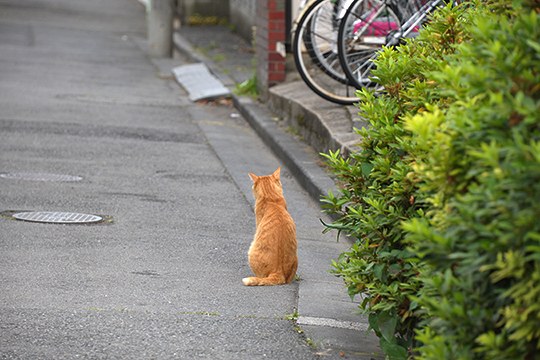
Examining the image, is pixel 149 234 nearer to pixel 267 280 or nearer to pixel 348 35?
pixel 267 280

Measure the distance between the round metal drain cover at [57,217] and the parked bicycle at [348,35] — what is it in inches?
119

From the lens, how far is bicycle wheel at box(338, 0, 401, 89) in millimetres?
9672

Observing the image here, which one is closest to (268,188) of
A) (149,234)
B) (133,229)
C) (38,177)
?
(149,234)

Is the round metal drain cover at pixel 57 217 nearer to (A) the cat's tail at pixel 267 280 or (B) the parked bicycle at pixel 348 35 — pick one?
(A) the cat's tail at pixel 267 280

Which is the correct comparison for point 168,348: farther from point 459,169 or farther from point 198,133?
point 198,133

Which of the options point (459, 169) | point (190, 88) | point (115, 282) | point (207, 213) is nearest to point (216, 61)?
point (190, 88)

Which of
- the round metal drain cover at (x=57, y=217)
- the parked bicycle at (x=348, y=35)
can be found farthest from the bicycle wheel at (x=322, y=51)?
the round metal drain cover at (x=57, y=217)

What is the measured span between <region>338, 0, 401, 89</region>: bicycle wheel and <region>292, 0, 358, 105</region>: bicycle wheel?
0.22 m

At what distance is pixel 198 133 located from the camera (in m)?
11.6

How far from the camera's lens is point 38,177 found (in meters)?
8.69

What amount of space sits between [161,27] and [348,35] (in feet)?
31.8

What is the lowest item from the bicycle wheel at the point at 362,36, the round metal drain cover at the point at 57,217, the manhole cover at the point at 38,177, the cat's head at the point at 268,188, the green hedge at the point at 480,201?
the manhole cover at the point at 38,177

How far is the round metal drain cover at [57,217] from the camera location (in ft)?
23.7

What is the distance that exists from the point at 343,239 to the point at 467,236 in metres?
4.10
